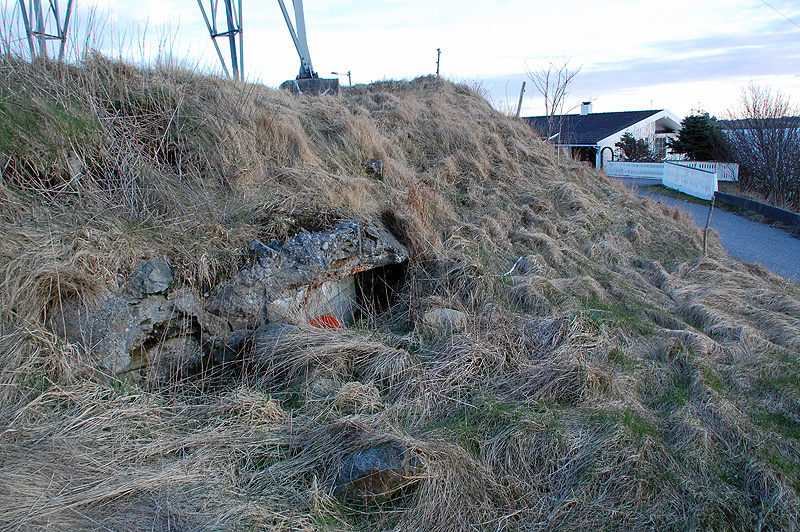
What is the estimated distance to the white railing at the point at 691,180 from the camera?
14828mm

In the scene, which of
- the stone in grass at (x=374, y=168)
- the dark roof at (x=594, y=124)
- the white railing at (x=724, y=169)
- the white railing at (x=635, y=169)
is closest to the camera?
the stone in grass at (x=374, y=168)

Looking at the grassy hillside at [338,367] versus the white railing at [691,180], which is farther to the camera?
the white railing at [691,180]

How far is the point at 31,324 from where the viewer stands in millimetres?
3143

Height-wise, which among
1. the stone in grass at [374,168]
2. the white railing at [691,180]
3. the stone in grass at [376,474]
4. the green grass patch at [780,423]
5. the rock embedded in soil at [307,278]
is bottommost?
the green grass patch at [780,423]

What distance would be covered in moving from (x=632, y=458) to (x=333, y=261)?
9.10 feet

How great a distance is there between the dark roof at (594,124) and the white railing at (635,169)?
2.37 m

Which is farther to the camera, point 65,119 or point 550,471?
point 65,119

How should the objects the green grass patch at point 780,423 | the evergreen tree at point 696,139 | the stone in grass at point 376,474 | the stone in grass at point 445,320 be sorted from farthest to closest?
the evergreen tree at point 696,139 → the stone in grass at point 445,320 → the green grass patch at point 780,423 → the stone in grass at point 376,474

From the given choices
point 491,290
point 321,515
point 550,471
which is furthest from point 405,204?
point 321,515

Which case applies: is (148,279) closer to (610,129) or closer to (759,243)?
(759,243)

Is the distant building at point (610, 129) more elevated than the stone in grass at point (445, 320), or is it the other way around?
the distant building at point (610, 129)

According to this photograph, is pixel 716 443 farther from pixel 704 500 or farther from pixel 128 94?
pixel 128 94

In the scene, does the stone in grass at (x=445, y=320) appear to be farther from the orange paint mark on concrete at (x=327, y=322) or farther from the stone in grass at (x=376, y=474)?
the stone in grass at (x=376, y=474)

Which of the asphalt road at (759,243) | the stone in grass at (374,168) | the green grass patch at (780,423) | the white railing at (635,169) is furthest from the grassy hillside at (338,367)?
the white railing at (635,169)
